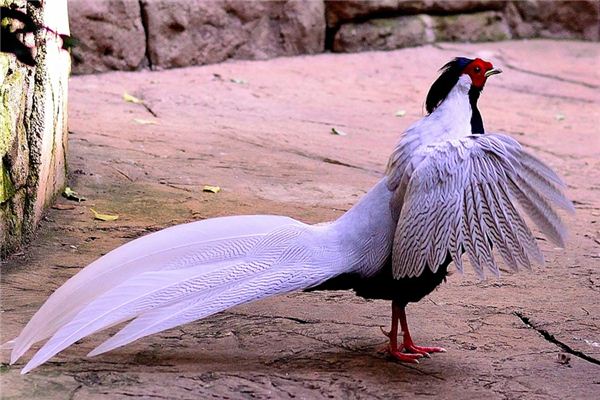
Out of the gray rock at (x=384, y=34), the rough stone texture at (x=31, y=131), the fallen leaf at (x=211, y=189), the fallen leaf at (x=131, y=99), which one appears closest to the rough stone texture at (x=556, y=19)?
the gray rock at (x=384, y=34)

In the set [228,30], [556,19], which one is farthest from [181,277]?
[556,19]

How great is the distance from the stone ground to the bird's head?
87 cm

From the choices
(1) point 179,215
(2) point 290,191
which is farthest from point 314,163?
(1) point 179,215

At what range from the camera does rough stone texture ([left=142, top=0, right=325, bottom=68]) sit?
8.03m

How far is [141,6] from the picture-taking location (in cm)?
786

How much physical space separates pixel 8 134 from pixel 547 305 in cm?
229

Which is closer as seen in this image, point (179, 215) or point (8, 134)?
point (8, 134)

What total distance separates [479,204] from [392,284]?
17.1 inches

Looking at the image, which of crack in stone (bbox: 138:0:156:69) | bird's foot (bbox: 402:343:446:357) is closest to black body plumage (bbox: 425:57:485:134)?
bird's foot (bbox: 402:343:446:357)

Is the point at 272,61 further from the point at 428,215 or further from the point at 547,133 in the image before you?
the point at 428,215

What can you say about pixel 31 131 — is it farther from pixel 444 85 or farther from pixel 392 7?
pixel 392 7

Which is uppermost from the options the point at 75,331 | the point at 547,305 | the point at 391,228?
the point at 391,228

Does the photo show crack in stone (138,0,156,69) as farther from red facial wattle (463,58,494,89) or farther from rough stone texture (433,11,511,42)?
red facial wattle (463,58,494,89)

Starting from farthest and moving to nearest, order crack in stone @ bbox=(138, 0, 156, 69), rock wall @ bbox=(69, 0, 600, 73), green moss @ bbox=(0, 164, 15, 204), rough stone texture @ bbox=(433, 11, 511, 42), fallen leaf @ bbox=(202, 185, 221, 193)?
rough stone texture @ bbox=(433, 11, 511, 42) < crack in stone @ bbox=(138, 0, 156, 69) < rock wall @ bbox=(69, 0, 600, 73) < fallen leaf @ bbox=(202, 185, 221, 193) < green moss @ bbox=(0, 164, 15, 204)
